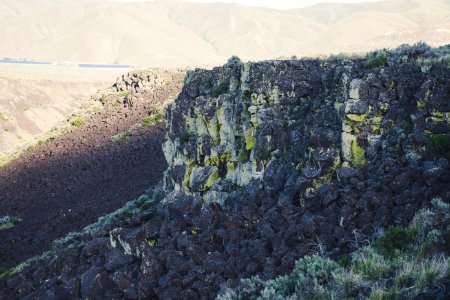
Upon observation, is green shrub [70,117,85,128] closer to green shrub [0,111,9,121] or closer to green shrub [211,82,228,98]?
green shrub [0,111,9,121]

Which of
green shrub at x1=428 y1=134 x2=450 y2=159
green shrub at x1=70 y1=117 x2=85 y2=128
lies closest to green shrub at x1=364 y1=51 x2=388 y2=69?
green shrub at x1=428 y1=134 x2=450 y2=159

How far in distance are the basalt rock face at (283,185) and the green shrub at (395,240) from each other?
811 millimetres

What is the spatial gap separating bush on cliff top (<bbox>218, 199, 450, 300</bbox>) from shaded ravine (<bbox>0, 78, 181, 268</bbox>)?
20278 millimetres

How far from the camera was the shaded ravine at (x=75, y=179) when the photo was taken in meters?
29.0

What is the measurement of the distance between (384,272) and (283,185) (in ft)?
22.5

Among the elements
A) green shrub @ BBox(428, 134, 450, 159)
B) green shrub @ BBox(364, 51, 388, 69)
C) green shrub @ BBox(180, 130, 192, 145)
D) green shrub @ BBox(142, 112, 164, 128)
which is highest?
green shrub @ BBox(364, 51, 388, 69)

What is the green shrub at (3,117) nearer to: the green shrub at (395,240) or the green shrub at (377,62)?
the green shrub at (377,62)

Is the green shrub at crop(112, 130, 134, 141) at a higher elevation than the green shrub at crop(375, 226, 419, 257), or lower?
lower

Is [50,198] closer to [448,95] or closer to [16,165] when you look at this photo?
[16,165]

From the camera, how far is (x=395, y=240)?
8992mm

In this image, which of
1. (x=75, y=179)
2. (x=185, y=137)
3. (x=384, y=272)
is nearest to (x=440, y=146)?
(x=384, y=272)

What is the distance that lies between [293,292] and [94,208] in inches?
971

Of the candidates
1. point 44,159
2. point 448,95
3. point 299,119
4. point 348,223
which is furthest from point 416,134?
point 44,159

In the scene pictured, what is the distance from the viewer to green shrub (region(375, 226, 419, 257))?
8.84 m
